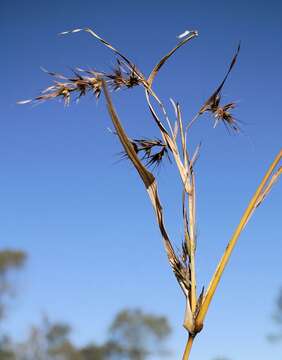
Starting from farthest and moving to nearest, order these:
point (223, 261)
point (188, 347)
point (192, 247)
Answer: point (192, 247)
point (223, 261)
point (188, 347)

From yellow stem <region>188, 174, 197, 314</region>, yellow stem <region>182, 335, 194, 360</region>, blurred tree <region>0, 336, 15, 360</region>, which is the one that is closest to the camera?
yellow stem <region>182, 335, 194, 360</region>

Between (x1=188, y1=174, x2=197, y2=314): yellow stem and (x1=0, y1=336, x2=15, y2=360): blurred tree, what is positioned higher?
(x1=188, y1=174, x2=197, y2=314): yellow stem

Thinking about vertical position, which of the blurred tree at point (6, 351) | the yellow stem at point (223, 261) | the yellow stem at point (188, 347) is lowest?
the blurred tree at point (6, 351)

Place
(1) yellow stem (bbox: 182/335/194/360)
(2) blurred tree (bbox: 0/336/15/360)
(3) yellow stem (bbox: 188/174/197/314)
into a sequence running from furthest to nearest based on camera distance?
1. (2) blurred tree (bbox: 0/336/15/360)
2. (3) yellow stem (bbox: 188/174/197/314)
3. (1) yellow stem (bbox: 182/335/194/360)

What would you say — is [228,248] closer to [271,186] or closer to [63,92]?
[271,186]

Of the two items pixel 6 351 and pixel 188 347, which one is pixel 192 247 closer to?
pixel 188 347

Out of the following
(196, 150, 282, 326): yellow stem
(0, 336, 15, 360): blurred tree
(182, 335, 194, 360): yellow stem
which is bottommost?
(0, 336, 15, 360): blurred tree

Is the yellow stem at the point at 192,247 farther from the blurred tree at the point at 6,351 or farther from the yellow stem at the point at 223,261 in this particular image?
the blurred tree at the point at 6,351

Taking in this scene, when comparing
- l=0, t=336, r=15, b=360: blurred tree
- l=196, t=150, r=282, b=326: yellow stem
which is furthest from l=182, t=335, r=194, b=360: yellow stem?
l=0, t=336, r=15, b=360: blurred tree

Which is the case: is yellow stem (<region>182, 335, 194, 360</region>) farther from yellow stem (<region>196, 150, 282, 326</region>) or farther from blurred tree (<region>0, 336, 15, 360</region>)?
blurred tree (<region>0, 336, 15, 360</region>)

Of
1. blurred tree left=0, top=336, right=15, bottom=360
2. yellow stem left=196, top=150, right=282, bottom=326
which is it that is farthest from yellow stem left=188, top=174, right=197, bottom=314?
blurred tree left=0, top=336, right=15, bottom=360

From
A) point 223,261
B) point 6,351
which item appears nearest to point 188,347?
point 223,261

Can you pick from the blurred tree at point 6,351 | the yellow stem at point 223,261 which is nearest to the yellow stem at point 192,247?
the yellow stem at point 223,261

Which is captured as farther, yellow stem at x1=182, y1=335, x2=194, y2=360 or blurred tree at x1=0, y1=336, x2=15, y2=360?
blurred tree at x1=0, y1=336, x2=15, y2=360
